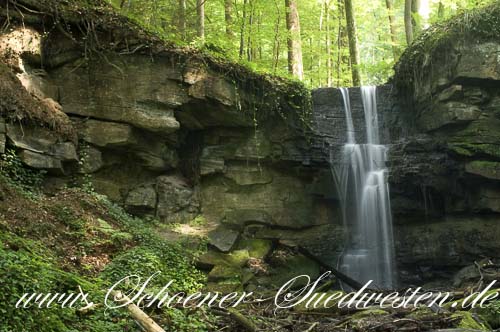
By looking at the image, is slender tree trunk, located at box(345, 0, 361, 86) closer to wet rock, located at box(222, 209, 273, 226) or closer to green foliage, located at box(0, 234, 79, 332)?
wet rock, located at box(222, 209, 273, 226)

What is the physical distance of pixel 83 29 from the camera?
10.1 metres

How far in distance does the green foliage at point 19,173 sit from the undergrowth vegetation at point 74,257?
2 centimetres

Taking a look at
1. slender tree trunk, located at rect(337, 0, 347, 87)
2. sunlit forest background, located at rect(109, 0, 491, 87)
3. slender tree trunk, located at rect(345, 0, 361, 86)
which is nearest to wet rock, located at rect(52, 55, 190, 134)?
sunlit forest background, located at rect(109, 0, 491, 87)

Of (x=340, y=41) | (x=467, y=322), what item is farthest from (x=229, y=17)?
(x=467, y=322)

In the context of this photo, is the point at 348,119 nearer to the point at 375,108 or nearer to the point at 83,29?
the point at 375,108

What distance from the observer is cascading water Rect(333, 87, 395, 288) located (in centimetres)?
1138

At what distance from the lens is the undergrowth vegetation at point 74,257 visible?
451 centimetres

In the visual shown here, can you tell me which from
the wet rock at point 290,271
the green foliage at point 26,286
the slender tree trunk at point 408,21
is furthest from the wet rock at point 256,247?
the slender tree trunk at point 408,21

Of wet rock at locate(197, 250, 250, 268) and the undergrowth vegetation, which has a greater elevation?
the undergrowth vegetation

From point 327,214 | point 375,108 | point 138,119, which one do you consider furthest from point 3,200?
point 375,108

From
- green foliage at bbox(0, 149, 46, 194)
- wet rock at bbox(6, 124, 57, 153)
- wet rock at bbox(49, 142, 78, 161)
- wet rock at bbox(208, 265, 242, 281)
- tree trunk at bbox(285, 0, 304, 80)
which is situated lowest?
wet rock at bbox(208, 265, 242, 281)

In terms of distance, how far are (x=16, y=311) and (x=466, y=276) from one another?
9122 millimetres

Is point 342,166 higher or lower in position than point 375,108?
lower

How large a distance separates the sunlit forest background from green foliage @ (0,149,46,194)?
4.58 metres
